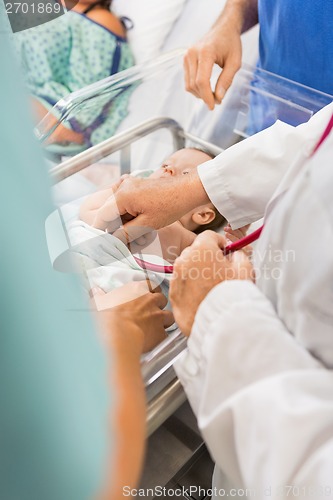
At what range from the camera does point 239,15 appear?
1.19 meters

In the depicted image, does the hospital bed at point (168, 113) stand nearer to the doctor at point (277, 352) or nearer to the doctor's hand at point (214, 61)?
the doctor's hand at point (214, 61)

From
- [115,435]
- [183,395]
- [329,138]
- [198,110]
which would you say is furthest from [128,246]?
[198,110]

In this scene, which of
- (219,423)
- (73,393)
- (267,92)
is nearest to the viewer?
(73,393)

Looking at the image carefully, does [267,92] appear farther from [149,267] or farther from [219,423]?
[219,423]

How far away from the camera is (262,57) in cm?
121

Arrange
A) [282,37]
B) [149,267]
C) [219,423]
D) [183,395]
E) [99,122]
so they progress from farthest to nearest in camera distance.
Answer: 1. [99,122]
2. [282,37]
3. [149,267]
4. [183,395]
5. [219,423]

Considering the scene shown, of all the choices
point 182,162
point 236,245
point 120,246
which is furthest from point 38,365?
point 182,162

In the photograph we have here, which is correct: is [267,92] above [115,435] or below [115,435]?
below

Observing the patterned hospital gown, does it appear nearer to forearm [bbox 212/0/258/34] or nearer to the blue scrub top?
forearm [bbox 212/0/258/34]

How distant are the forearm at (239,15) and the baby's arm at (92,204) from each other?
56cm

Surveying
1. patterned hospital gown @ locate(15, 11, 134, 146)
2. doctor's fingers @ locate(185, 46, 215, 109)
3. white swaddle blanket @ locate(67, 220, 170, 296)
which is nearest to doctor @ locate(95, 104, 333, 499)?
white swaddle blanket @ locate(67, 220, 170, 296)

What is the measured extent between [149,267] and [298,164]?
351 mm

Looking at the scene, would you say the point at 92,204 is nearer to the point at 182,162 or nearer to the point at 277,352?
the point at 182,162

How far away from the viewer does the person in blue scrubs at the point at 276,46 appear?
0.96m
